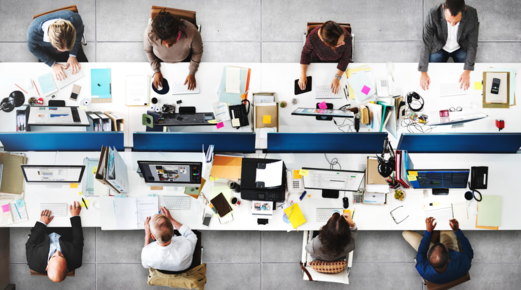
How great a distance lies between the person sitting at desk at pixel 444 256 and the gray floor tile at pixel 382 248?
1.46 ft

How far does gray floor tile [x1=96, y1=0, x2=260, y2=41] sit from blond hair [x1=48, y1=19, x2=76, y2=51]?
3.21 ft

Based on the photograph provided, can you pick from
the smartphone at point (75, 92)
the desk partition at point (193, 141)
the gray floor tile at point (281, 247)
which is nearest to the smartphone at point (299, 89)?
the desk partition at point (193, 141)

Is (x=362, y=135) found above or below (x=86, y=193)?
above

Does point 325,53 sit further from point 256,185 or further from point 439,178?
point 439,178

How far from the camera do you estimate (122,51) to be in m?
3.50

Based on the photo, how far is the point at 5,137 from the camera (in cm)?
265

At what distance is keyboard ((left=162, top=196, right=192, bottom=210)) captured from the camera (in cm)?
279

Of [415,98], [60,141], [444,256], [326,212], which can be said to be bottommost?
[444,256]

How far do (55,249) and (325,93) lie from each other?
2.95 metres

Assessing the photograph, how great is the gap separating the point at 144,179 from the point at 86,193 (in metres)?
0.57

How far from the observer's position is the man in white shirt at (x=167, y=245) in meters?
2.61

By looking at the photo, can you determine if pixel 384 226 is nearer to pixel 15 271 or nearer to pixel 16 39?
pixel 15 271

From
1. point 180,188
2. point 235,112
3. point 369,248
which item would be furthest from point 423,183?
point 180,188

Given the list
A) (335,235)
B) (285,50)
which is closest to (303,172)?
(335,235)
